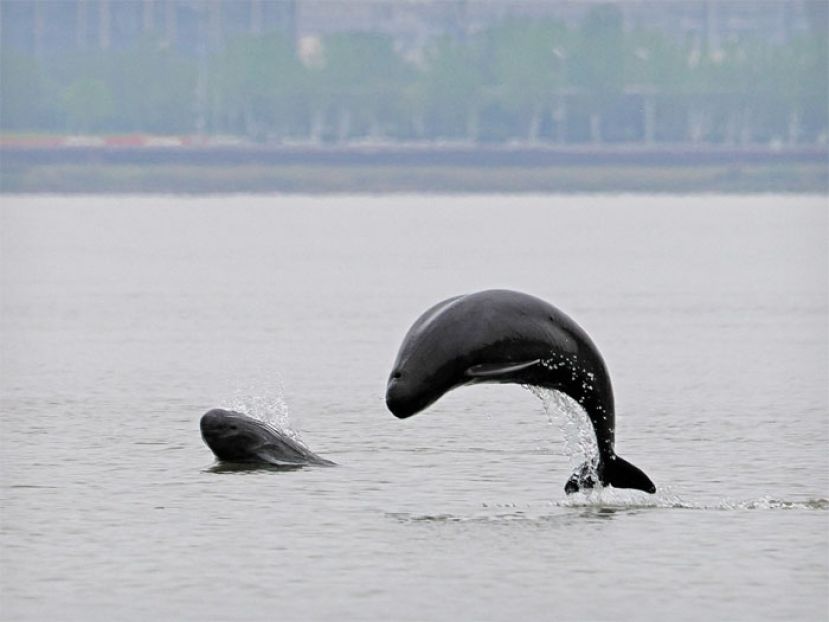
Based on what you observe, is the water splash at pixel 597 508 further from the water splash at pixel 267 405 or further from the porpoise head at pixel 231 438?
the water splash at pixel 267 405

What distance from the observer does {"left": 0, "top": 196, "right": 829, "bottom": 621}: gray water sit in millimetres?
19609

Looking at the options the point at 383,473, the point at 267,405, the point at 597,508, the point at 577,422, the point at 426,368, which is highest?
the point at 426,368

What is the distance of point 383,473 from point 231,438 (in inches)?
82.8

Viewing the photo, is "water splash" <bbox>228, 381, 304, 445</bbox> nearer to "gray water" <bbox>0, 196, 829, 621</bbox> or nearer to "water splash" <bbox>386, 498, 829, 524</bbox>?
"gray water" <bbox>0, 196, 829, 621</bbox>

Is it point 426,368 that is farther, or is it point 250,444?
point 250,444

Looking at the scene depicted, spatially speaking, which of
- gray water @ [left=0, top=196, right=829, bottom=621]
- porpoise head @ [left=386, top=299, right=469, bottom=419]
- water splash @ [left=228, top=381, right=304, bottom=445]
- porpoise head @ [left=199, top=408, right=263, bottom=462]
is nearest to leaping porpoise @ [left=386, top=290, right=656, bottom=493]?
porpoise head @ [left=386, top=299, right=469, bottom=419]

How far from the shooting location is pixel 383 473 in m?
26.6

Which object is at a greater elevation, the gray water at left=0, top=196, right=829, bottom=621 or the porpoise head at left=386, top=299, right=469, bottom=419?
the porpoise head at left=386, top=299, right=469, bottom=419

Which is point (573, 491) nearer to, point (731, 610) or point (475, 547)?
point (475, 547)

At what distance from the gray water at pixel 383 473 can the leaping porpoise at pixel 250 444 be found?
1.17 feet

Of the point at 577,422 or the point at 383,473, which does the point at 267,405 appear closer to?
the point at 383,473

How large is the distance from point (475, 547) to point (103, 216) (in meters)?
145

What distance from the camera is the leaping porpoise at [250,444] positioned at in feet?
89.3

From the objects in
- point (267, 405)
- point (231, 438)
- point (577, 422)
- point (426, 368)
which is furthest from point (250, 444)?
point (426, 368)
